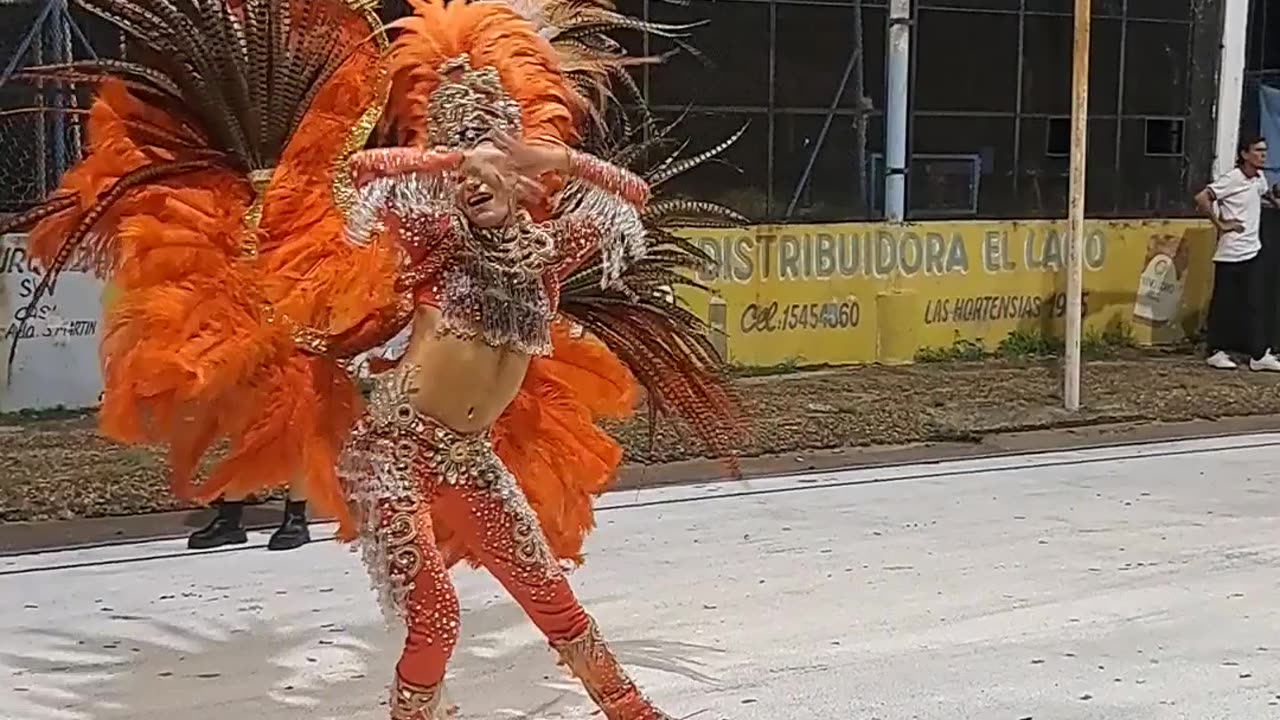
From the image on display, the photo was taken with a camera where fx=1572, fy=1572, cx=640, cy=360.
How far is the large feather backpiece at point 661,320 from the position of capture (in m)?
3.41

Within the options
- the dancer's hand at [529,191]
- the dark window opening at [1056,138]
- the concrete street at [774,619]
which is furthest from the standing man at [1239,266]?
the dancer's hand at [529,191]

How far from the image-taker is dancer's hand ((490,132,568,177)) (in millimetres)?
2828

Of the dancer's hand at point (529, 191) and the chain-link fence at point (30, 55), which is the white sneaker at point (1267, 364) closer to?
the chain-link fence at point (30, 55)

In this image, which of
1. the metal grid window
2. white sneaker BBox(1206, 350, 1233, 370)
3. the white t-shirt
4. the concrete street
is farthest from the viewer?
the metal grid window

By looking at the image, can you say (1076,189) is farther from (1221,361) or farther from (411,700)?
(411,700)

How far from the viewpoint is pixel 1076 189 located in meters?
8.23

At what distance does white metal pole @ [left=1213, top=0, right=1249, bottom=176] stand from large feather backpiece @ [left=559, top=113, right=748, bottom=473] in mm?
9639

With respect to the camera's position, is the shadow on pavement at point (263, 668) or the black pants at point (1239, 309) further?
the black pants at point (1239, 309)

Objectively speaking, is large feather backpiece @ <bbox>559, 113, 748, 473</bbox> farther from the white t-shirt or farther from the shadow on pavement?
the white t-shirt

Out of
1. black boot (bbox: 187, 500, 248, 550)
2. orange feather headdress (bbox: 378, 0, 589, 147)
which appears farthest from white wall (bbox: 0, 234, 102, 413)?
orange feather headdress (bbox: 378, 0, 589, 147)

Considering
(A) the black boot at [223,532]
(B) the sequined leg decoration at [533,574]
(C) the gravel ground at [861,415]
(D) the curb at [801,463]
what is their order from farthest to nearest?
(C) the gravel ground at [861,415] → (D) the curb at [801,463] → (A) the black boot at [223,532] → (B) the sequined leg decoration at [533,574]

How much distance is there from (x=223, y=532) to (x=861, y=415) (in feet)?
12.6

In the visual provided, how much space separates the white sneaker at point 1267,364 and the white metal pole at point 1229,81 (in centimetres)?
242

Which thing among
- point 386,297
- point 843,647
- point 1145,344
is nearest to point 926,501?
point 843,647
